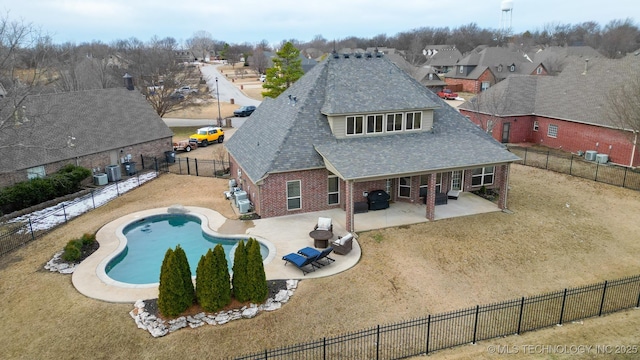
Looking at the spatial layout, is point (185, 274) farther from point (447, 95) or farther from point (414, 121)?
point (447, 95)

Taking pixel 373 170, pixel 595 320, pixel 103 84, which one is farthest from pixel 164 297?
pixel 103 84

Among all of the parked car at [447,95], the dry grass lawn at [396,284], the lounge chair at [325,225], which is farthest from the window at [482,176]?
the parked car at [447,95]

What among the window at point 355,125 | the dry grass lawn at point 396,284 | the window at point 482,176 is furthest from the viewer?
the window at point 482,176

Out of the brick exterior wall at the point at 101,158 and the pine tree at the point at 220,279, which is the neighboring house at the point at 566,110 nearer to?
the brick exterior wall at the point at 101,158

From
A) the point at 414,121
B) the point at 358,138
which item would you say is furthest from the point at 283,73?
the point at 358,138

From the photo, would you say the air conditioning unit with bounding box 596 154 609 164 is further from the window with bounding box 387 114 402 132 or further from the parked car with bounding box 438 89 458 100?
the parked car with bounding box 438 89 458 100
